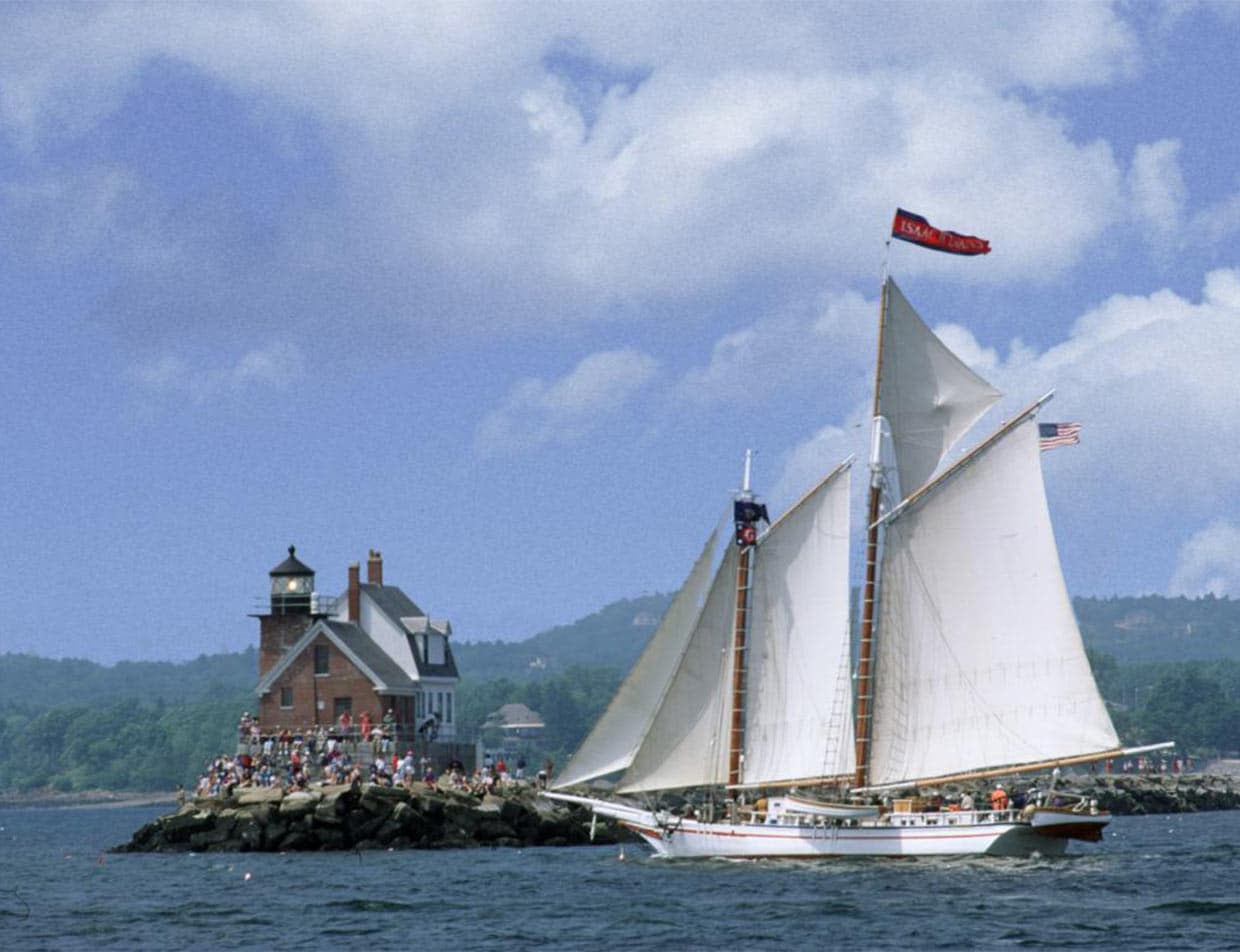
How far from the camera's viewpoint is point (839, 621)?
69.1 meters

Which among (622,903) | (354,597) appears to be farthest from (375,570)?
(622,903)

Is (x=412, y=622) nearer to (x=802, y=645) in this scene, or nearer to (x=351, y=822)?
(x=351, y=822)

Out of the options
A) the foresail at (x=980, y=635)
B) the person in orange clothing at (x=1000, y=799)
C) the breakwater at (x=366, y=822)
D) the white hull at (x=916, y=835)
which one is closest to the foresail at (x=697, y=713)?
the white hull at (x=916, y=835)

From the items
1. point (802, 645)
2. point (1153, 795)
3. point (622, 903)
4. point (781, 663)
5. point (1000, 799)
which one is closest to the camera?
point (622, 903)

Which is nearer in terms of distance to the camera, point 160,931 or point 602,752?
point 160,931

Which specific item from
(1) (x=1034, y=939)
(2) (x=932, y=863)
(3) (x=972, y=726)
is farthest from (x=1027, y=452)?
(1) (x=1034, y=939)

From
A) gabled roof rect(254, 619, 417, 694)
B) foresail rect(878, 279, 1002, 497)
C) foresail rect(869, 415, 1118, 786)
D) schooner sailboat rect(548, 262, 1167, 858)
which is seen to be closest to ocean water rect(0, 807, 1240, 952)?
schooner sailboat rect(548, 262, 1167, 858)

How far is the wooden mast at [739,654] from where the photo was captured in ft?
227

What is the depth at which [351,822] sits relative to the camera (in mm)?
81375

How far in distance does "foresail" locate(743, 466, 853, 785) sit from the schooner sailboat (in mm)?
63

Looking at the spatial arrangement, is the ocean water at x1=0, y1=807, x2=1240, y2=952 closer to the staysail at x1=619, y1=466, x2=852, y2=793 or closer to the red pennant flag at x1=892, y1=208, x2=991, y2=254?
the staysail at x1=619, y1=466, x2=852, y2=793

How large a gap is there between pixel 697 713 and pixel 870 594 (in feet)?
23.8

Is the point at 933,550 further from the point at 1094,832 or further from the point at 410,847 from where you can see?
the point at 410,847

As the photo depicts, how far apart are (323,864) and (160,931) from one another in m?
20.5
